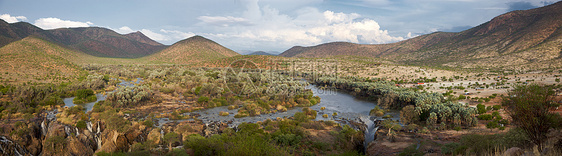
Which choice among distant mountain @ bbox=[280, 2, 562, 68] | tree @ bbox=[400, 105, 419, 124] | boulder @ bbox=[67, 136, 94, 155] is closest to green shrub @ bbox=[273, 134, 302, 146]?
boulder @ bbox=[67, 136, 94, 155]

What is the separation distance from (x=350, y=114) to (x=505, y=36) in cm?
13626

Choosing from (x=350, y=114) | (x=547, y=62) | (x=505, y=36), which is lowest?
(x=350, y=114)

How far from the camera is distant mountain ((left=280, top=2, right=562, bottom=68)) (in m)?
91.2

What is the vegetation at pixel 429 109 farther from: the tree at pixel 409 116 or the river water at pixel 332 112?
the river water at pixel 332 112

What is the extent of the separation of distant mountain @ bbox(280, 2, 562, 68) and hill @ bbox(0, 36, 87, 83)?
496 ft

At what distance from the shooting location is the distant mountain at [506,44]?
91.2m

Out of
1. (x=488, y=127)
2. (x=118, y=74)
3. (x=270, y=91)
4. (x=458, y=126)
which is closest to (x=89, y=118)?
(x=270, y=91)

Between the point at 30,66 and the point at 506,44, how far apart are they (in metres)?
190

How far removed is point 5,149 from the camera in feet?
73.7

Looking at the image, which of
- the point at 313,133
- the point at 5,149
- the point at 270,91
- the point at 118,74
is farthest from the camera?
the point at 118,74

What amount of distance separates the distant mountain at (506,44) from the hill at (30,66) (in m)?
151

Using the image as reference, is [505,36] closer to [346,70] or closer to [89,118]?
[346,70]

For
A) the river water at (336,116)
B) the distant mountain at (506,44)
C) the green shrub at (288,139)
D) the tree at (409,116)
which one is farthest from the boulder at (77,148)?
the distant mountain at (506,44)

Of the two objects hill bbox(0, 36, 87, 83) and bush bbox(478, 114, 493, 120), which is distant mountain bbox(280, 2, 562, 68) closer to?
bush bbox(478, 114, 493, 120)
